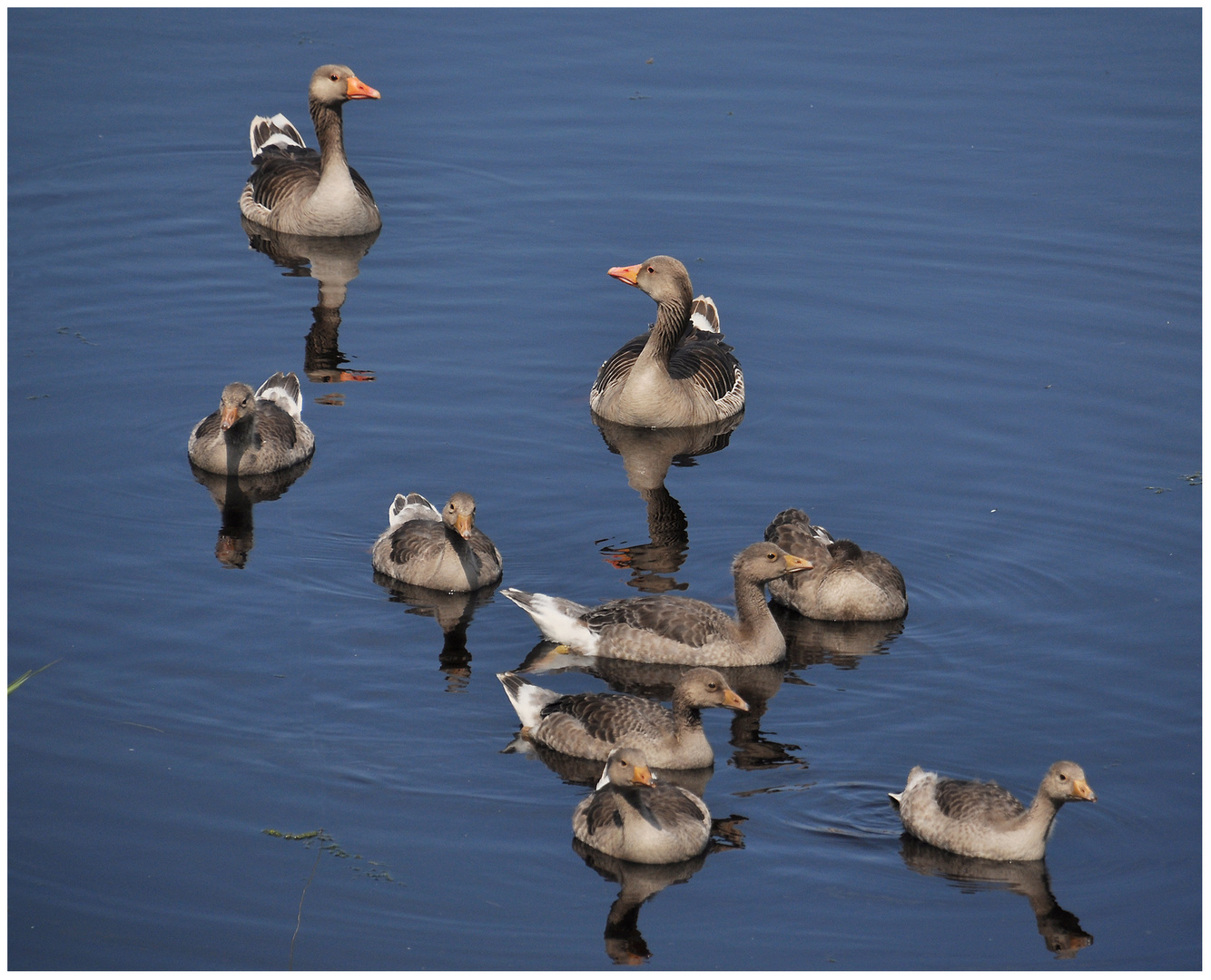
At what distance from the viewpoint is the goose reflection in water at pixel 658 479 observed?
630 inches

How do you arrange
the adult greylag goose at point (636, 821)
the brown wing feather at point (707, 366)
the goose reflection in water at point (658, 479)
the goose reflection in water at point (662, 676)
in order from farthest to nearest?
1. the brown wing feather at point (707, 366)
2. the goose reflection in water at point (658, 479)
3. the goose reflection in water at point (662, 676)
4. the adult greylag goose at point (636, 821)

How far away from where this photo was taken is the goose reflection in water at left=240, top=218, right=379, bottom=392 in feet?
66.0

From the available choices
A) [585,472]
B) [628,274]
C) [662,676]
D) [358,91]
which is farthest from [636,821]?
[358,91]

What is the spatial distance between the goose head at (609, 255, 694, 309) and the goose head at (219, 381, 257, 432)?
177 inches

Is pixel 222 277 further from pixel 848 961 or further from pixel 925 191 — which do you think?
pixel 848 961

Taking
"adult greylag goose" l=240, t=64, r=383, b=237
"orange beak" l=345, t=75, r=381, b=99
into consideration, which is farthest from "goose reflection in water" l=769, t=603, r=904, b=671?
"orange beak" l=345, t=75, r=381, b=99

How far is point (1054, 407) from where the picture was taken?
63.8ft

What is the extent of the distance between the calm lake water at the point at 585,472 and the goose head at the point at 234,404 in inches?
31.7

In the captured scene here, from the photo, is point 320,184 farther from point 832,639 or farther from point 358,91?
point 832,639

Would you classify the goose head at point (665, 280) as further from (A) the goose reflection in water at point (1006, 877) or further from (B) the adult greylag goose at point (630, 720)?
(A) the goose reflection in water at point (1006, 877)

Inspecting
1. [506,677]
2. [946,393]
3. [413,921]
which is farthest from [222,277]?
[413,921]

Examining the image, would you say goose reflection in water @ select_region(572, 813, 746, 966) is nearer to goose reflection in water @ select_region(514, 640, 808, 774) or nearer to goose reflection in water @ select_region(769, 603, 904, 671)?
goose reflection in water @ select_region(514, 640, 808, 774)

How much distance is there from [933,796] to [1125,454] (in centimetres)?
768

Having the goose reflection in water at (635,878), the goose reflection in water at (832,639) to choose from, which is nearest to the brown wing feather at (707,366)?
the goose reflection in water at (832,639)
